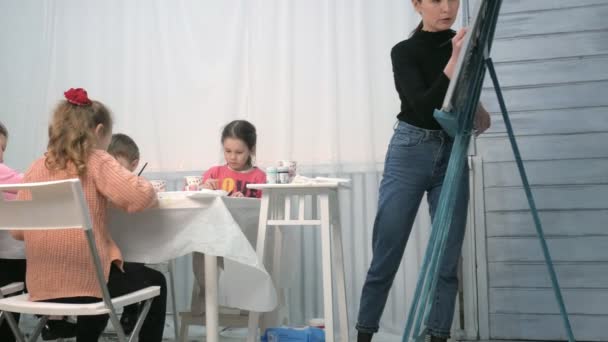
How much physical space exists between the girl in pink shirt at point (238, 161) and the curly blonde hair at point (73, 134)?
1007 mm

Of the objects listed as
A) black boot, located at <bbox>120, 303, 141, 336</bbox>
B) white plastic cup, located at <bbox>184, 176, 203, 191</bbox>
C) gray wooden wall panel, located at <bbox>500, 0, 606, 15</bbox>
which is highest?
gray wooden wall panel, located at <bbox>500, 0, 606, 15</bbox>

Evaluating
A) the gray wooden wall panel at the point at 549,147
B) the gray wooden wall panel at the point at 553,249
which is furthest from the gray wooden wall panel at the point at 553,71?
the gray wooden wall panel at the point at 553,249

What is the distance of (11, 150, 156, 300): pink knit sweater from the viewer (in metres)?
1.90

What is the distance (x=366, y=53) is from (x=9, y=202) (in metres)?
1.88

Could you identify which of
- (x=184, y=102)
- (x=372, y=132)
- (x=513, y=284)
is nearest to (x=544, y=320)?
(x=513, y=284)

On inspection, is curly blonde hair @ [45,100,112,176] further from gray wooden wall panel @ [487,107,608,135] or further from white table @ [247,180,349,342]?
gray wooden wall panel @ [487,107,608,135]

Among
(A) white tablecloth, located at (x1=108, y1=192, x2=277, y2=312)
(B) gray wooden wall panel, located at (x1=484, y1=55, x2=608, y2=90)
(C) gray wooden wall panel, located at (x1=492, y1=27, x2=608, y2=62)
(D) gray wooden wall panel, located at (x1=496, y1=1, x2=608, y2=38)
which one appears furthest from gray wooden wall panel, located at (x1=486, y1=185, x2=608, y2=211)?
(A) white tablecloth, located at (x1=108, y1=192, x2=277, y2=312)

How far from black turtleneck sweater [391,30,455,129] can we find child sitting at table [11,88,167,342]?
80 centimetres

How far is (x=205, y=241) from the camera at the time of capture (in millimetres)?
2055

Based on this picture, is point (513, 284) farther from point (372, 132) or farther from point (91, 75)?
point (91, 75)

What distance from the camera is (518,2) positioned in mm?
2934

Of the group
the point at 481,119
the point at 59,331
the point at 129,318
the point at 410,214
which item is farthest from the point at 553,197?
the point at 59,331

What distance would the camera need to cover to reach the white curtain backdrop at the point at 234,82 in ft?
10.5

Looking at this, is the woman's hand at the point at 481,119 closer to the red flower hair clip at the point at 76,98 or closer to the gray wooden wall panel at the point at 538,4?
the gray wooden wall panel at the point at 538,4
